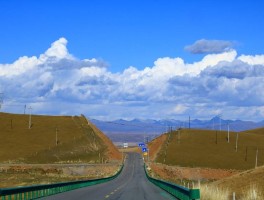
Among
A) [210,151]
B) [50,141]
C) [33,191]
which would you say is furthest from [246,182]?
[210,151]

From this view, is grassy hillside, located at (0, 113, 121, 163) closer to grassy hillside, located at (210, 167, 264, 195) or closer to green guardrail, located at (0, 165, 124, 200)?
grassy hillside, located at (210, 167, 264, 195)

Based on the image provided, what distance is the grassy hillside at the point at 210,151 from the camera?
152875 millimetres

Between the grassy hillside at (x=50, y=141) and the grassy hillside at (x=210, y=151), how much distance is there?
1987 centimetres

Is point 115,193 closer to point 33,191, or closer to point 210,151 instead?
point 33,191

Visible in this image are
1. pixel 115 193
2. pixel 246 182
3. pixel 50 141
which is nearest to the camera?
pixel 115 193

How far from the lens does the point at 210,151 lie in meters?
170

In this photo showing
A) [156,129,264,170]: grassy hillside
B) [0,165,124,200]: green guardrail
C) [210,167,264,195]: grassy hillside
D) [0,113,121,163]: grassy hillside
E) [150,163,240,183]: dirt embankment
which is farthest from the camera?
[156,129,264,170]: grassy hillside

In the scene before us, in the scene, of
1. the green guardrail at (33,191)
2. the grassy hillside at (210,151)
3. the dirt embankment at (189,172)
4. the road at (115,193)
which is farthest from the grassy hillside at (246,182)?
the grassy hillside at (210,151)

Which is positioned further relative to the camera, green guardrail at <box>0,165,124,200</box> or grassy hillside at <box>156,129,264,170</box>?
grassy hillside at <box>156,129,264,170</box>

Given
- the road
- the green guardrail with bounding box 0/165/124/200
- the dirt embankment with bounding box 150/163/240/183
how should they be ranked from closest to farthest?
1. the green guardrail with bounding box 0/165/124/200
2. the road
3. the dirt embankment with bounding box 150/163/240/183

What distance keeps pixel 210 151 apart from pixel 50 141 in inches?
1996

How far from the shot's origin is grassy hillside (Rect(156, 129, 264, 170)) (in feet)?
502

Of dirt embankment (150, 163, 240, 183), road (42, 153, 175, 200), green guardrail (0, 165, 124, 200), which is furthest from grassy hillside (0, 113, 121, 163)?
green guardrail (0, 165, 124, 200)

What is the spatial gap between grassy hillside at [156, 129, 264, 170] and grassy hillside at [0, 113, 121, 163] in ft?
65.2
